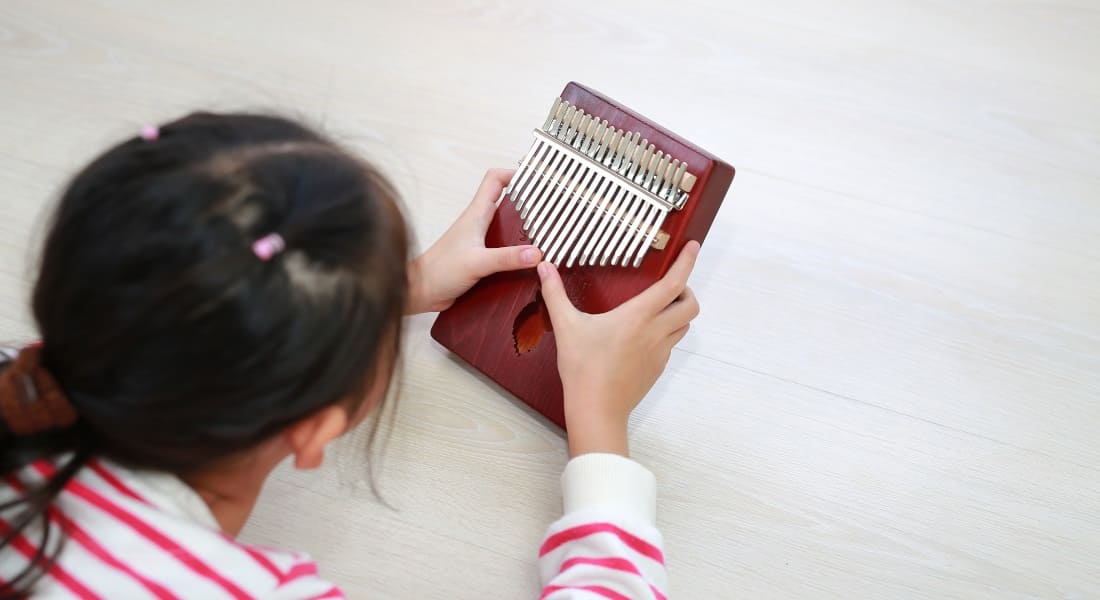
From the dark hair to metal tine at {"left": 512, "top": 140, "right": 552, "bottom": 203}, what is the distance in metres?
0.28

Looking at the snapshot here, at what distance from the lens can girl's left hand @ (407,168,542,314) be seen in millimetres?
750

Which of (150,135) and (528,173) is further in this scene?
(528,173)

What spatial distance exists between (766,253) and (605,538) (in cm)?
38

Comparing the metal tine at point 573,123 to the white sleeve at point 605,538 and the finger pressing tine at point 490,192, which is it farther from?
the white sleeve at point 605,538

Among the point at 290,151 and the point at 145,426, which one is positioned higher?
the point at 290,151

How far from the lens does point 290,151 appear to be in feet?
1.57

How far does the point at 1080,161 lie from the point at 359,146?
82cm

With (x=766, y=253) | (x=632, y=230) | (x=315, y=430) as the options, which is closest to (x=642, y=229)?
(x=632, y=230)

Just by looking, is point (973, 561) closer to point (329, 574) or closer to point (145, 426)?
point (329, 574)

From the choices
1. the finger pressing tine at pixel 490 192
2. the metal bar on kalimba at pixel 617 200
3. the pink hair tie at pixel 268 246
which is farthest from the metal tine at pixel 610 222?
the pink hair tie at pixel 268 246

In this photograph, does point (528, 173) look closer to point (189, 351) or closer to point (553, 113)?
point (553, 113)

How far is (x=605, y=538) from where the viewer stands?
0.66 metres

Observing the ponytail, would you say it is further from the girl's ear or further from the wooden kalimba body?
the wooden kalimba body

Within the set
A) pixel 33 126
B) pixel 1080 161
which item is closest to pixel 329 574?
pixel 33 126
